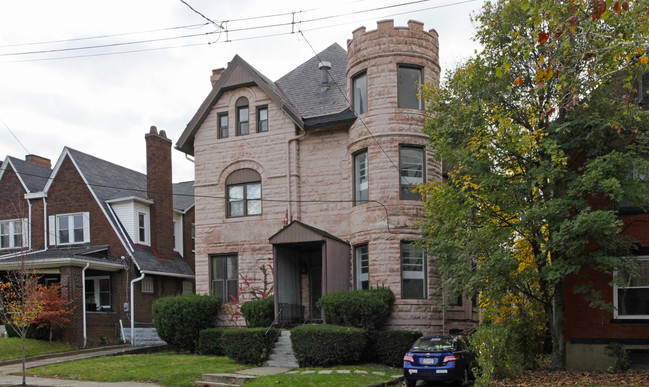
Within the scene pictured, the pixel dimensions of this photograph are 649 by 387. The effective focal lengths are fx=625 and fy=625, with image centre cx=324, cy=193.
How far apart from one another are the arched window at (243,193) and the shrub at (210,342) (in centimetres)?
484

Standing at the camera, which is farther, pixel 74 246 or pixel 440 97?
pixel 74 246

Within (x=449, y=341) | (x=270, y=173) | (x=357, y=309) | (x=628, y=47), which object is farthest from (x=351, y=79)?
(x=628, y=47)

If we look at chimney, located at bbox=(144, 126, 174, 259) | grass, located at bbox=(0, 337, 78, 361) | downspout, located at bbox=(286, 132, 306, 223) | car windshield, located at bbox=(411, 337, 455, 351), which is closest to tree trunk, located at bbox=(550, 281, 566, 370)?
car windshield, located at bbox=(411, 337, 455, 351)

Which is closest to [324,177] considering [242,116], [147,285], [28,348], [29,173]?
[242,116]

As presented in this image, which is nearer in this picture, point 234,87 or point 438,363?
point 438,363

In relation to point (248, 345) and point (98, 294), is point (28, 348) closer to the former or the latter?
point (98, 294)

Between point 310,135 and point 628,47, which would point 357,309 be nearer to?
point 310,135

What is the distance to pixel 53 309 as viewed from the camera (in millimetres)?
25094

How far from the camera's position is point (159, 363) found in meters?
A: 19.6

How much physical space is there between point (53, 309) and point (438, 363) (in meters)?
17.0

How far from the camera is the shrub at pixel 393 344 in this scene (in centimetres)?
1886

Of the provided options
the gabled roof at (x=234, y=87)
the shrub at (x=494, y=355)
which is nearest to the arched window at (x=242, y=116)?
the gabled roof at (x=234, y=87)

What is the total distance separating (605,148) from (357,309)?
27.9 feet

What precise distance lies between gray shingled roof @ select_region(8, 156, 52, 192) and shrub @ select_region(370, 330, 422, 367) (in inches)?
760
